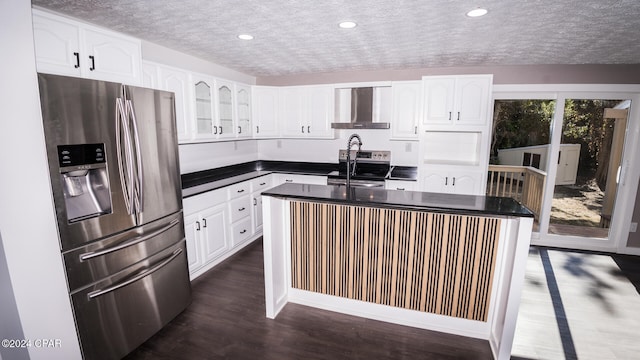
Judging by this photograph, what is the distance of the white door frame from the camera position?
3.79 m

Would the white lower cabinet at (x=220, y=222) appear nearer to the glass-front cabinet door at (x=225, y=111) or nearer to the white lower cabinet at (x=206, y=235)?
the white lower cabinet at (x=206, y=235)

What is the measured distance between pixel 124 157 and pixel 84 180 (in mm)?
263

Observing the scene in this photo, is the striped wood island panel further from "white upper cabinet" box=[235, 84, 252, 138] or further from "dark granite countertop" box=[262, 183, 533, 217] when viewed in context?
"white upper cabinet" box=[235, 84, 252, 138]

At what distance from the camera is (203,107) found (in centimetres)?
344

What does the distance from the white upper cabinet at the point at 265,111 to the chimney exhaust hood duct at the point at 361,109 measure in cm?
102

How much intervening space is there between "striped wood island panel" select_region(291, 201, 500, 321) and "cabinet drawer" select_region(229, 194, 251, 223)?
4.36 ft

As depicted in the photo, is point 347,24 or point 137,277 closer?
point 137,277

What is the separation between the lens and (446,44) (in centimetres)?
Answer: 288

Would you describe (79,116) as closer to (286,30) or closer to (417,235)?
(286,30)

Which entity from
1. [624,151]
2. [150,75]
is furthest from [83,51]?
[624,151]

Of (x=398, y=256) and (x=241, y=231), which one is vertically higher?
(x=398, y=256)

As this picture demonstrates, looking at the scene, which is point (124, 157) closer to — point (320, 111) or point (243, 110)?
point (243, 110)

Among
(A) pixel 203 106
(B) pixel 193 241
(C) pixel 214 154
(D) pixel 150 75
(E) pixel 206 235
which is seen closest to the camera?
(D) pixel 150 75

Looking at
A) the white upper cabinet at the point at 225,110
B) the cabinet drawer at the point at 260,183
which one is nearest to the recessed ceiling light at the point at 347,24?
the white upper cabinet at the point at 225,110
